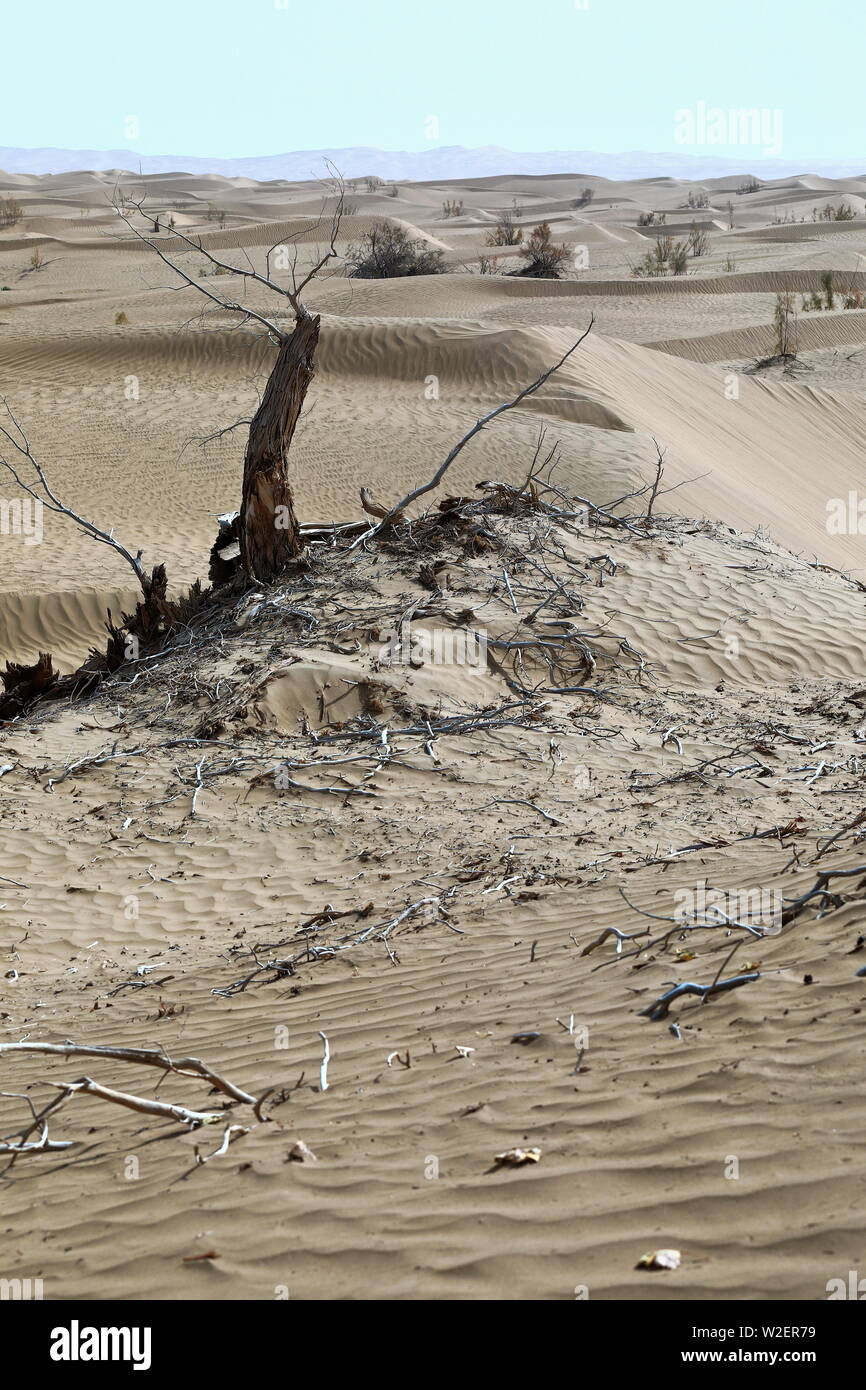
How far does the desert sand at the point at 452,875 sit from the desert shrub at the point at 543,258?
1497 centimetres

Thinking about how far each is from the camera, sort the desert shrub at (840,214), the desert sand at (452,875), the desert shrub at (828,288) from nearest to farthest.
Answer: the desert sand at (452,875) → the desert shrub at (828,288) → the desert shrub at (840,214)

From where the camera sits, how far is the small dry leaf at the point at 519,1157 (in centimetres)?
286

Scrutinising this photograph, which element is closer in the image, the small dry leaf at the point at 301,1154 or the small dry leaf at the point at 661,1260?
the small dry leaf at the point at 661,1260

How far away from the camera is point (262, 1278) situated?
8.54 ft

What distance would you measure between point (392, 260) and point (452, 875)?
2707cm

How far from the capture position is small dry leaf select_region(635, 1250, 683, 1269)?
240cm

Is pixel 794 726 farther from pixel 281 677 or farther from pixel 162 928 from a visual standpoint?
pixel 162 928

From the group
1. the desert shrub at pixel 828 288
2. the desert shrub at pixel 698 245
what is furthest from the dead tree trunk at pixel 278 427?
the desert shrub at pixel 698 245

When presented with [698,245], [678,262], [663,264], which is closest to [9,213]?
[663,264]

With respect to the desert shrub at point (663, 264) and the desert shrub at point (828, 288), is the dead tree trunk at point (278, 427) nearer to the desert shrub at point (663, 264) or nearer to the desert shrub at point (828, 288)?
the desert shrub at point (828, 288)

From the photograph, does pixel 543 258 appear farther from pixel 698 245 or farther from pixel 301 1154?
pixel 301 1154

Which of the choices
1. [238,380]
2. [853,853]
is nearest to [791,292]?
[238,380]

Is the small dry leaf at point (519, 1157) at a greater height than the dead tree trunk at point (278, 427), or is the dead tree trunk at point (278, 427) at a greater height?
the dead tree trunk at point (278, 427)

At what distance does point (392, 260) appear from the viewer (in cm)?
2997
